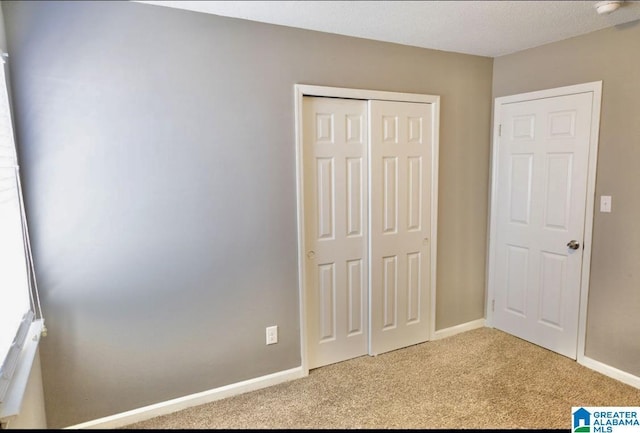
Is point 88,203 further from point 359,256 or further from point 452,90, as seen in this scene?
point 452,90

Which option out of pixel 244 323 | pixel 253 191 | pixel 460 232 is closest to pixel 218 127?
pixel 253 191

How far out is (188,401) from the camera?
236 centimetres

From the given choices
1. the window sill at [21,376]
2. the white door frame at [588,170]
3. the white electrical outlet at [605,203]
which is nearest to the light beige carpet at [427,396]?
the white door frame at [588,170]

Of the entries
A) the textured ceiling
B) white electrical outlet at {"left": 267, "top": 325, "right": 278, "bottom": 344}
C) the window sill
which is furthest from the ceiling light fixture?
the window sill

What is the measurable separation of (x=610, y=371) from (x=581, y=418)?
69 cm

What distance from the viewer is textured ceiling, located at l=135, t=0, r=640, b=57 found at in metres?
2.12

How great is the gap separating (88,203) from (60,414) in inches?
45.0

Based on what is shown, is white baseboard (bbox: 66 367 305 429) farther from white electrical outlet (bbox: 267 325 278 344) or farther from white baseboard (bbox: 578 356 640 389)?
white baseboard (bbox: 578 356 640 389)

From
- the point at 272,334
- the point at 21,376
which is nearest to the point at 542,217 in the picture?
the point at 272,334

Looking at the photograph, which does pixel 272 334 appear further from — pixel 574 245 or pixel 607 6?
pixel 607 6

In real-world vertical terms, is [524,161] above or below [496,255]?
above

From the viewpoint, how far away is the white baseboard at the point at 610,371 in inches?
99.8

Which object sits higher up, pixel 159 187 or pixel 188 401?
pixel 159 187

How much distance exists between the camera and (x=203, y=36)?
221cm
